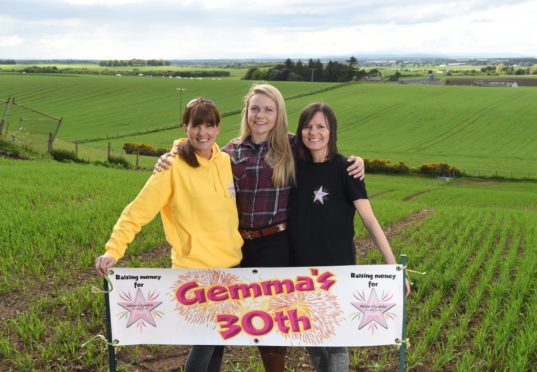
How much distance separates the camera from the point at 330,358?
371cm

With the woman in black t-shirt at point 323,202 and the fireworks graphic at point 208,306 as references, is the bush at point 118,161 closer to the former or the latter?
the fireworks graphic at point 208,306

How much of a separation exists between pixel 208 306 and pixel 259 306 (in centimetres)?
37

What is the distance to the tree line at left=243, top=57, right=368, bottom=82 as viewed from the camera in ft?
309

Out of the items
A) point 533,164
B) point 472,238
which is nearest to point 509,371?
point 472,238

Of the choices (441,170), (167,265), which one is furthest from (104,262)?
(441,170)

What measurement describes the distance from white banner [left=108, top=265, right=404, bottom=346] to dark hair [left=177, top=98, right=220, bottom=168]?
786 mm

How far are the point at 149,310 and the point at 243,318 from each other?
667mm

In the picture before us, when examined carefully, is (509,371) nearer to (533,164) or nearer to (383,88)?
(533,164)

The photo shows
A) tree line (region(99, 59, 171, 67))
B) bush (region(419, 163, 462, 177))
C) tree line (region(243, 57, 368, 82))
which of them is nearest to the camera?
bush (region(419, 163, 462, 177))

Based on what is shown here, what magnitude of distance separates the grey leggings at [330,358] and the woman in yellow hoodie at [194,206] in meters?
0.80

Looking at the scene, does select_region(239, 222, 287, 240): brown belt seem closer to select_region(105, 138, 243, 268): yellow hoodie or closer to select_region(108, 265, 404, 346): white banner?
select_region(105, 138, 243, 268): yellow hoodie

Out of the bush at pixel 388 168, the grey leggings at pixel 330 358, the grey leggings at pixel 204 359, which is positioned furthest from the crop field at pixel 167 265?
the bush at pixel 388 168

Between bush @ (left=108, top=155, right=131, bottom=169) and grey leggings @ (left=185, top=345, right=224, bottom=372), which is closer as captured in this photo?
grey leggings @ (left=185, top=345, right=224, bottom=372)

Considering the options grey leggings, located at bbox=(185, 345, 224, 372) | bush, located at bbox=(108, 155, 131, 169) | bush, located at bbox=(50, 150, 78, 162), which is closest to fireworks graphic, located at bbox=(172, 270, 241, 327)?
grey leggings, located at bbox=(185, 345, 224, 372)
